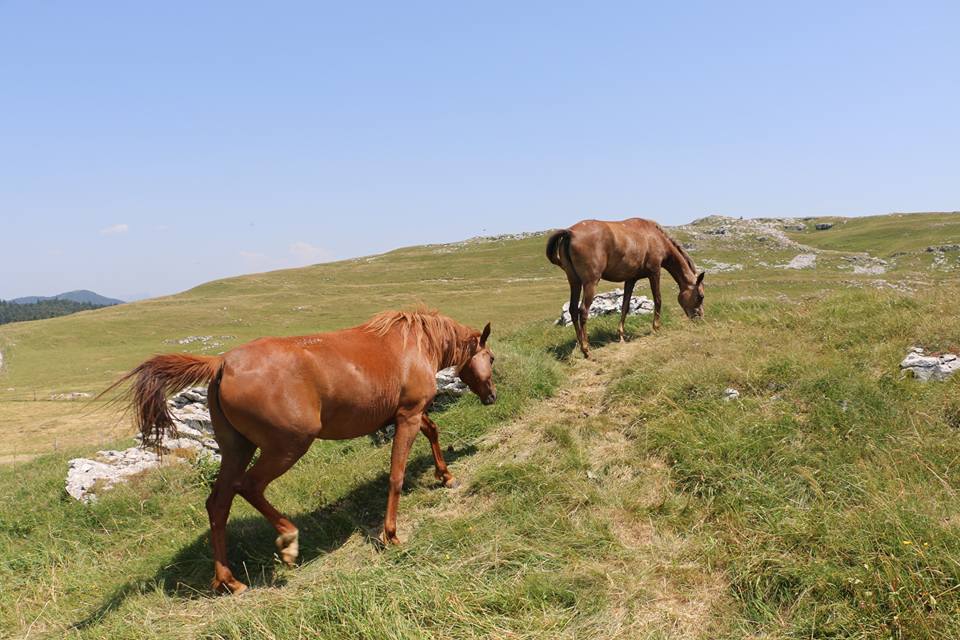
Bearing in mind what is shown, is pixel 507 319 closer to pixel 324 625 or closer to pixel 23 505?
pixel 23 505

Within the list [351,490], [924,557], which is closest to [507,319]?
[351,490]

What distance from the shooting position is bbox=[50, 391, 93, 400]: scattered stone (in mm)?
27766

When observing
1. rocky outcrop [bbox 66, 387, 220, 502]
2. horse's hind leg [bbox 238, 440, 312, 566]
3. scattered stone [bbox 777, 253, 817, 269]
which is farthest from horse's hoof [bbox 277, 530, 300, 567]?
scattered stone [bbox 777, 253, 817, 269]

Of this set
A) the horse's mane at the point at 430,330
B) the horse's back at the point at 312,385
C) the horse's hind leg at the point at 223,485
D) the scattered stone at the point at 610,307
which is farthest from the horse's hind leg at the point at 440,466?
the scattered stone at the point at 610,307

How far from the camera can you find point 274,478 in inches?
213

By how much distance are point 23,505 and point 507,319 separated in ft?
109

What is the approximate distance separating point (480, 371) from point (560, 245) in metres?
4.69

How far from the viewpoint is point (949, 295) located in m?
10.1

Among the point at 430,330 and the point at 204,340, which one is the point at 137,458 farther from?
the point at 204,340

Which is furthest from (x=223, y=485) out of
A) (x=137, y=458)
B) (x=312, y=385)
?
(x=137, y=458)

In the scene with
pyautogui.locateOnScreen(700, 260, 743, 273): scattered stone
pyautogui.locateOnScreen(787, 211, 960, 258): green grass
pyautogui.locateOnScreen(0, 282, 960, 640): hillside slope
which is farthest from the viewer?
pyautogui.locateOnScreen(787, 211, 960, 258): green grass

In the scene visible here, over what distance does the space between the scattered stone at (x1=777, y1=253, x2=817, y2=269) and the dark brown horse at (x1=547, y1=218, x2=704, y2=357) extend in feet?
169

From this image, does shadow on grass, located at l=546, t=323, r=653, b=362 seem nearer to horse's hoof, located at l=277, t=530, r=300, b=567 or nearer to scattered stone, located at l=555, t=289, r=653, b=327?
scattered stone, located at l=555, t=289, r=653, b=327

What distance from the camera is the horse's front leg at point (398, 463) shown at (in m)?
5.88
